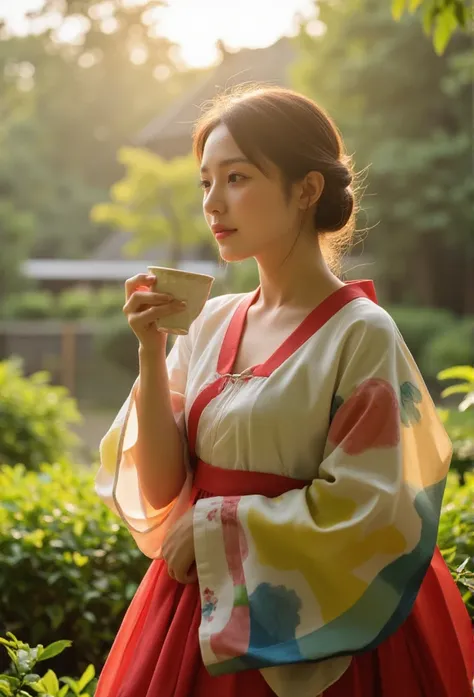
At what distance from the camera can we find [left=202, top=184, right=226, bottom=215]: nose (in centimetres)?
152

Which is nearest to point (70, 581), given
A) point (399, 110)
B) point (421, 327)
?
point (421, 327)

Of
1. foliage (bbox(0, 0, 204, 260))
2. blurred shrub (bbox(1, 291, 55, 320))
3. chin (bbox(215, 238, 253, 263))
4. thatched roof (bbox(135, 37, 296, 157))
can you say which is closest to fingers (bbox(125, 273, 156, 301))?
chin (bbox(215, 238, 253, 263))

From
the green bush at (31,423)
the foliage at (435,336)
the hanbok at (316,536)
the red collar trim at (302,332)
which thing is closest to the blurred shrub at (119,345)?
the foliage at (435,336)

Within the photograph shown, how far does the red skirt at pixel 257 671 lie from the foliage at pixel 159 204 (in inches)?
481

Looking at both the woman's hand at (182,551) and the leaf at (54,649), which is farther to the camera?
the leaf at (54,649)

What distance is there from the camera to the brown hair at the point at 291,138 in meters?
1.50

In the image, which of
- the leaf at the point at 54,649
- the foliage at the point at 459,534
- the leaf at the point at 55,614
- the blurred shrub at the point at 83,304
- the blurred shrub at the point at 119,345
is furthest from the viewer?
the blurred shrub at the point at 83,304

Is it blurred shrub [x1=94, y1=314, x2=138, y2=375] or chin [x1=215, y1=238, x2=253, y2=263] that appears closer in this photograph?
chin [x1=215, y1=238, x2=253, y2=263]

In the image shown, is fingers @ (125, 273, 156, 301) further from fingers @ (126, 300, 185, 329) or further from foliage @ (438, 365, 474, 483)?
foliage @ (438, 365, 474, 483)

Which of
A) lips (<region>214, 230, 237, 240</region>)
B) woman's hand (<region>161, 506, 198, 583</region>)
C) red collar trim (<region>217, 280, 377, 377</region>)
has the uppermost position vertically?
lips (<region>214, 230, 237, 240</region>)

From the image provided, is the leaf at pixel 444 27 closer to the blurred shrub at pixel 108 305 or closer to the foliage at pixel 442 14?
the foliage at pixel 442 14

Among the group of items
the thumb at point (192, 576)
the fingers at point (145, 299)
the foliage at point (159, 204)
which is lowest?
the foliage at point (159, 204)

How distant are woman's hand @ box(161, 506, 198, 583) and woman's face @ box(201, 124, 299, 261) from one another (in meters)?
0.47

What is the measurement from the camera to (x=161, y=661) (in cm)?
146
